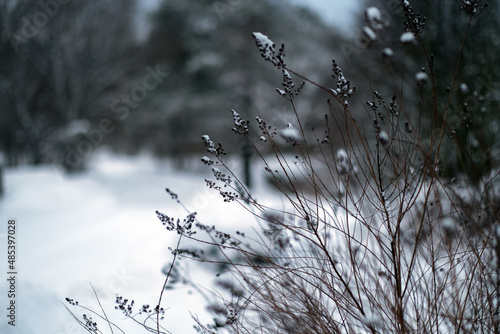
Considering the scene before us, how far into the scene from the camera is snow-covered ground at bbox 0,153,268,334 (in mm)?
2482

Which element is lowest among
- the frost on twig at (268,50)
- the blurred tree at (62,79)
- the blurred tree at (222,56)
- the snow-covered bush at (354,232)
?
the snow-covered bush at (354,232)

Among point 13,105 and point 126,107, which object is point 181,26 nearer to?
point 126,107

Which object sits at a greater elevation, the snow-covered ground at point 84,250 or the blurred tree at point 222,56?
the blurred tree at point 222,56

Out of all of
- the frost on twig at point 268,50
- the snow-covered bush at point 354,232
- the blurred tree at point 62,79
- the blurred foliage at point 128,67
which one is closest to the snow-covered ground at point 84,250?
the snow-covered bush at point 354,232

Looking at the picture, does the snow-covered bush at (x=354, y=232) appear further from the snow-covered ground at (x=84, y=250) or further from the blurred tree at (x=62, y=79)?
the blurred tree at (x=62, y=79)

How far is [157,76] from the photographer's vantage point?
14.2 metres

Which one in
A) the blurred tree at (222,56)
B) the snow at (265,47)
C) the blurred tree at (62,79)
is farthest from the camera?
the blurred tree at (222,56)

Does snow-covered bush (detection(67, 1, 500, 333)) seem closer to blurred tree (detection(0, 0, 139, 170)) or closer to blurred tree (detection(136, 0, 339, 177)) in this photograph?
blurred tree (detection(136, 0, 339, 177))

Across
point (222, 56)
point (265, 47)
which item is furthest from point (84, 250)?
point (222, 56)

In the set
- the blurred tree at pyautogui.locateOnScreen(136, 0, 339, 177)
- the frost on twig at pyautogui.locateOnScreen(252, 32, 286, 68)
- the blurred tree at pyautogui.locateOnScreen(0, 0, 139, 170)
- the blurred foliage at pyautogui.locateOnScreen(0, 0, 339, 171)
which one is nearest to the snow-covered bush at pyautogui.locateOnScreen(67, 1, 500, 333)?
the frost on twig at pyautogui.locateOnScreen(252, 32, 286, 68)

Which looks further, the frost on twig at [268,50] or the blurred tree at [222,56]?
the blurred tree at [222,56]

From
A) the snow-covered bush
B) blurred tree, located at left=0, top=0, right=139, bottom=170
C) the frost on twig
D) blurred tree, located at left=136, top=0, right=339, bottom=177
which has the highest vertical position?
blurred tree, located at left=136, top=0, right=339, bottom=177

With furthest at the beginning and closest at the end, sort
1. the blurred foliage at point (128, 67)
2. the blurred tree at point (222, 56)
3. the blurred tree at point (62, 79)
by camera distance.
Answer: the blurred tree at point (222, 56)
the blurred foliage at point (128, 67)
the blurred tree at point (62, 79)

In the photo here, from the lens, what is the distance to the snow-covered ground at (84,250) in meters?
2.48
